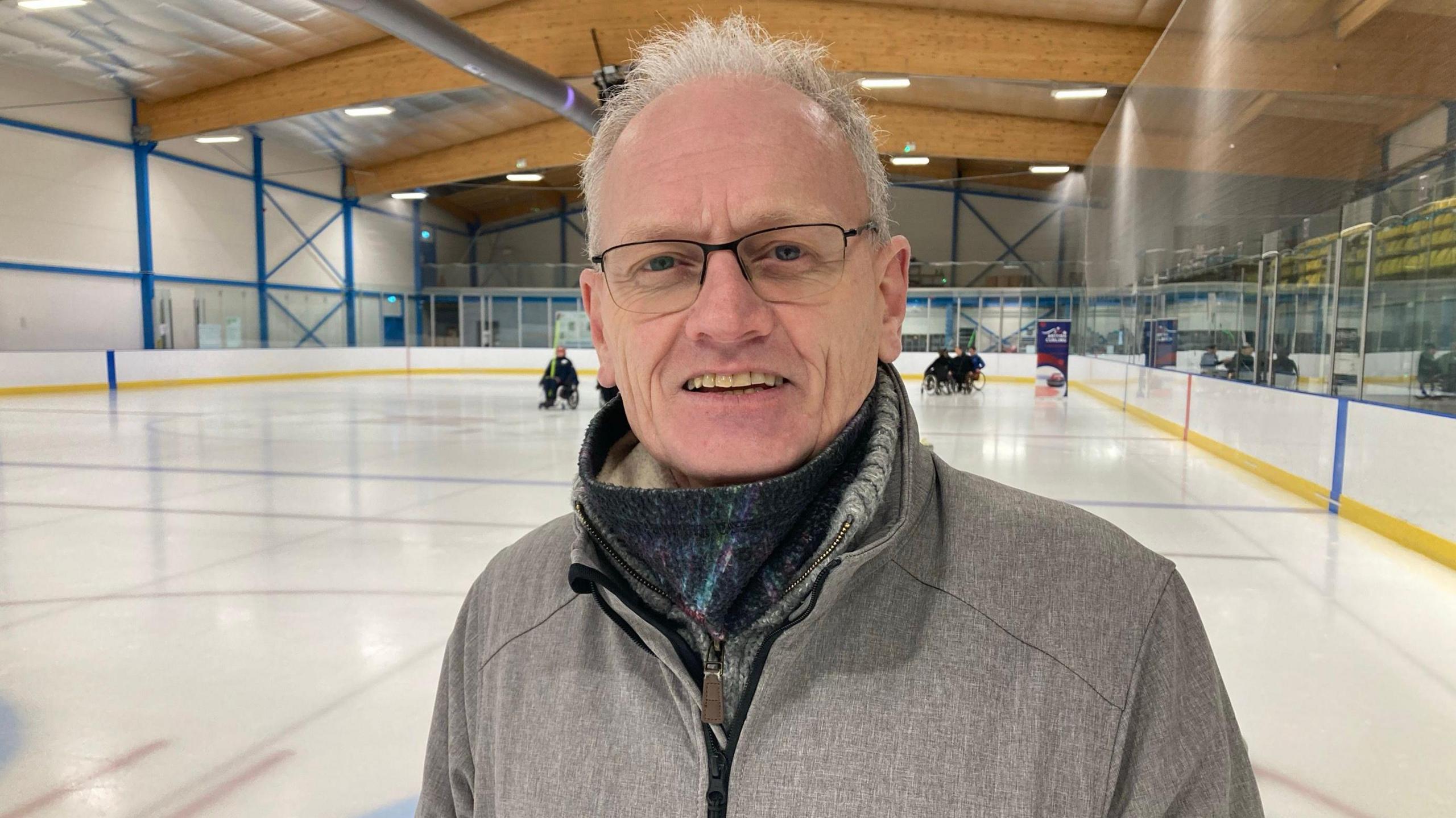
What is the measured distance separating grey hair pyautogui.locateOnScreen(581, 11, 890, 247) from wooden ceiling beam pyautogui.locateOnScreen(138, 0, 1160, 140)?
38.9ft

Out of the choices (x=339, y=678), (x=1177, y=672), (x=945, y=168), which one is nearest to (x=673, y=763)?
(x=1177, y=672)

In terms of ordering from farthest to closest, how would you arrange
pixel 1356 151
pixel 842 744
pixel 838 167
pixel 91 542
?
pixel 1356 151 < pixel 91 542 < pixel 838 167 < pixel 842 744

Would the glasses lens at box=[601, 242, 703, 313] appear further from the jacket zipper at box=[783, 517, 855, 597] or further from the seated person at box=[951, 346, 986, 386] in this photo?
the seated person at box=[951, 346, 986, 386]

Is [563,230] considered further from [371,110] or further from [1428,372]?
[1428,372]

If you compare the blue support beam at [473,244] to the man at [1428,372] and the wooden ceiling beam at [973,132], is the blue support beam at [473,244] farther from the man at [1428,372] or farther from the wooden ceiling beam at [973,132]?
the man at [1428,372]

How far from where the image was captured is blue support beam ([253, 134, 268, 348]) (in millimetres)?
22844

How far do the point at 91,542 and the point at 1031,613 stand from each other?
5.89 meters

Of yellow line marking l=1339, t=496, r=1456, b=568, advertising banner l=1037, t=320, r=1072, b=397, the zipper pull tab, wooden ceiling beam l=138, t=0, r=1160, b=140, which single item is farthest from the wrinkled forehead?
advertising banner l=1037, t=320, r=1072, b=397

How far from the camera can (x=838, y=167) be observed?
40.7 inches

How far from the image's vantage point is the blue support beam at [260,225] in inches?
899

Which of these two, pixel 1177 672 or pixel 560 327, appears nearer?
pixel 1177 672

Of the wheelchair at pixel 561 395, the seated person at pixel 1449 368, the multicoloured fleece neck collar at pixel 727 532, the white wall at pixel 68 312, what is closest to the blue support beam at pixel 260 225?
the white wall at pixel 68 312

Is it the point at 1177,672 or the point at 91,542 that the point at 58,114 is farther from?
the point at 1177,672

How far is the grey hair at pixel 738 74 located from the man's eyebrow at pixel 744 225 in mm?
121
